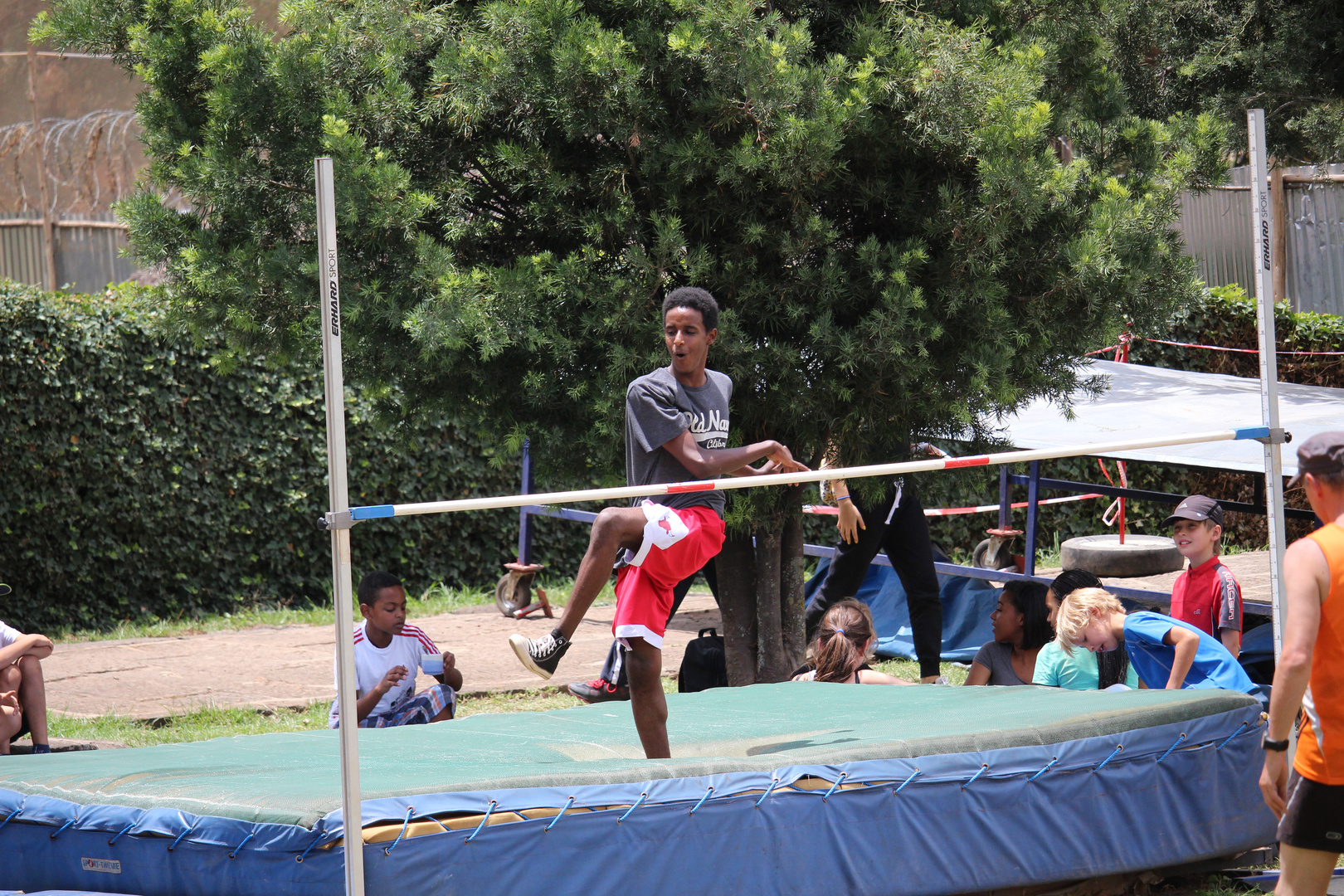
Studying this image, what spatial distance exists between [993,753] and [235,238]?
13.1ft

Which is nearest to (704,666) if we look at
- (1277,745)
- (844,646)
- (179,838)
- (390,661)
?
(844,646)

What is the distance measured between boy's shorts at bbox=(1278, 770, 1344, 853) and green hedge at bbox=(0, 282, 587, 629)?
6.95 m

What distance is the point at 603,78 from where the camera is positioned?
5.49 meters

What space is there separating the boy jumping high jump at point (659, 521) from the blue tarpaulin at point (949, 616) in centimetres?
478

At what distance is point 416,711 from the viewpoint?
620 centimetres

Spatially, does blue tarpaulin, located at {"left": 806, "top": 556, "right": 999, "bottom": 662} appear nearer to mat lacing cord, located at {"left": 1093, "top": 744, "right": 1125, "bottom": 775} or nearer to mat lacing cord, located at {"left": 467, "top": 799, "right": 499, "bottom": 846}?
mat lacing cord, located at {"left": 1093, "top": 744, "right": 1125, "bottom": 775}

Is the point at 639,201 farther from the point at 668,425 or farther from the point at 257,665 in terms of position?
the point at 257,665

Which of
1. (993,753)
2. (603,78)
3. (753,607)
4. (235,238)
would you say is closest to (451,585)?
(753,607)

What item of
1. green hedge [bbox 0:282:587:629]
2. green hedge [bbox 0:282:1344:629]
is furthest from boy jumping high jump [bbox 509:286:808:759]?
green hedge [bbox 0:282:587:629]

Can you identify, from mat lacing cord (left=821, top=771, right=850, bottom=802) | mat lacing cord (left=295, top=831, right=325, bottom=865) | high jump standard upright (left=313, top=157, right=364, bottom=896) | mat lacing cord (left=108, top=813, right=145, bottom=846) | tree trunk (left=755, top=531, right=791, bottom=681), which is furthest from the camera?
tree trunk (left=755, top=531, right=791, bottom=681)

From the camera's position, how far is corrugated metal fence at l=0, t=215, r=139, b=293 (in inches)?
519

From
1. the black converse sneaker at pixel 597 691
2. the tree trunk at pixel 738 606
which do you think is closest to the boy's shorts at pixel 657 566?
the tree trunk at pixel 738 606

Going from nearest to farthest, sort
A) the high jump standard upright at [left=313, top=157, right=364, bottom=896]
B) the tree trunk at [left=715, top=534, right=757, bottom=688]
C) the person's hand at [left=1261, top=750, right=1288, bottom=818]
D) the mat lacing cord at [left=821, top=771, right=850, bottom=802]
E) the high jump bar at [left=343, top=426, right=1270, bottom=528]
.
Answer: the high jump standard upright at [left=313, top=157, right=364, bottom=896]
the high jump bar at [left=343, top=426, right=1270, bottom=528]
the person's hand at [left=1261, top=750, right=1288, bottom=818]
the mat lacing cord at [left=821, top=771, right=850, bottom=802]
the tree trunk at [left=715, top=534, right=757, bottom=688]

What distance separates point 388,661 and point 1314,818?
13.0 feet
